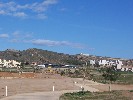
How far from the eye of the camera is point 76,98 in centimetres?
3800

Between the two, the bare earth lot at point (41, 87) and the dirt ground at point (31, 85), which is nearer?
the bare earth lot at point (41, 87)

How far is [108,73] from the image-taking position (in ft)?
177

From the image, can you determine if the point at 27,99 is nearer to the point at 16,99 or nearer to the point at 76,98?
the point at 16,99

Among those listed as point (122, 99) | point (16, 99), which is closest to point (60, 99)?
point (16, 99)

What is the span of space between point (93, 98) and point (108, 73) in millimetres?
15687

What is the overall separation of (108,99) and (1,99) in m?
10.6

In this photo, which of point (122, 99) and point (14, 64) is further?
point (14, 64)

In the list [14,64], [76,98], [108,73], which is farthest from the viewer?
[14,64]

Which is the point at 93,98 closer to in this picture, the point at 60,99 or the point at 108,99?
the point at 108,99

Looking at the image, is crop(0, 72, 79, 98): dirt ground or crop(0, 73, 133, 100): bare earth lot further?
crop(0, 72, 79, 98): dirt ground

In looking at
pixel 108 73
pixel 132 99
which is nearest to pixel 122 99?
pixel 132 99

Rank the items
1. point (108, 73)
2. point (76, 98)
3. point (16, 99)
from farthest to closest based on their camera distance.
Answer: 1. point (108, 73)
2. point (76, 98)
3. point (16, 99)

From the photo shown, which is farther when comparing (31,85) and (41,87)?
(31,85)

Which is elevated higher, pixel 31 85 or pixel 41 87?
pixel 31 85
